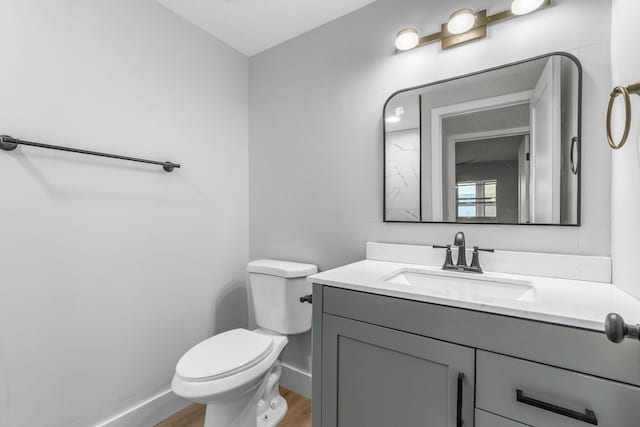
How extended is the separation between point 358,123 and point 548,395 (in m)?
1.35

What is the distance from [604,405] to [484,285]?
52cm

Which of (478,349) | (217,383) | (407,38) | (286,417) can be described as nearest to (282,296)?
(217,383)

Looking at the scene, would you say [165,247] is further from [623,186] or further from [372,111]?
[623,186]

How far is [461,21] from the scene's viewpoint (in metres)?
1.23

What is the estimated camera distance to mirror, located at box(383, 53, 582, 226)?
111cm

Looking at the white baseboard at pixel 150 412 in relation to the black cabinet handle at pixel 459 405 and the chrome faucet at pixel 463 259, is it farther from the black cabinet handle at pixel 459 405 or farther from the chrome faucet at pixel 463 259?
the chrome faucet at pixel 463 259

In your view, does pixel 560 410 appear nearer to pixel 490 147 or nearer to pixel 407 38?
pixel 490 147

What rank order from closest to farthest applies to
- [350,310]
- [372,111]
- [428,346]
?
1. [428,346]
2. [350,310]
3. [372,111]

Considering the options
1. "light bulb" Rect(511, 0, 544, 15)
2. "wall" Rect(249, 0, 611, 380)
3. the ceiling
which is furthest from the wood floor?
the ceiling

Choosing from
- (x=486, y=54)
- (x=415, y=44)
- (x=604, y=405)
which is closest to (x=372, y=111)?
(x=415, y=44)

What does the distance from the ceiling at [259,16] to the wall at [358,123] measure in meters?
0.06

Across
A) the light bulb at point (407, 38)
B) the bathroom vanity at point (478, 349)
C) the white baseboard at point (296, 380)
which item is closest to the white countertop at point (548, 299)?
the bathroom vanity at point (478, 349)

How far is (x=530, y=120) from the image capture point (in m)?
1.18

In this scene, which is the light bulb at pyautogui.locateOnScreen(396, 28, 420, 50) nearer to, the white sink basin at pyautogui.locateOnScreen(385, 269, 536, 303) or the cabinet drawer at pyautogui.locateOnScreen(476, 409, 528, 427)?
the white sink basin at pyautogui.locateOnScreen(385, 269, 536, 303)
